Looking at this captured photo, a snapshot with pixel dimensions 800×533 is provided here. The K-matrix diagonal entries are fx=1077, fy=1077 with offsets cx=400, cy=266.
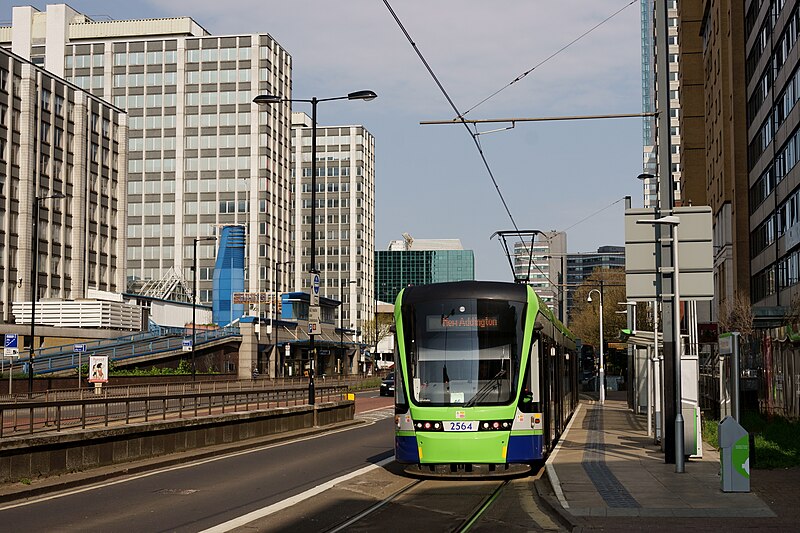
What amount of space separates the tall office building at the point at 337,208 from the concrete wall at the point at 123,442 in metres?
146

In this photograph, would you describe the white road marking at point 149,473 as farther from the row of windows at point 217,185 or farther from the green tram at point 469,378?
the row of windows at point 217,185

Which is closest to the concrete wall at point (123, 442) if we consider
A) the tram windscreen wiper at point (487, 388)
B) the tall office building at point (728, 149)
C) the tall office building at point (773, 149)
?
the tram windscreen wiper at point (487, 388)

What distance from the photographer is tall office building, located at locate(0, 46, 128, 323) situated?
90.0 meters

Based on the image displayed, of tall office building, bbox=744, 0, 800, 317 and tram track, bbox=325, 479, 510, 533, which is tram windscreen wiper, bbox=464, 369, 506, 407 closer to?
tram track, bbox=325, 479, 510, 533

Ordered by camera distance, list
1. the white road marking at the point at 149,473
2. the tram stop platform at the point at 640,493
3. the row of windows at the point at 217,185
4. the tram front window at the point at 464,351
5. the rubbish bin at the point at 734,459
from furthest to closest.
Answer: the row of windows at the point at 217,185, the tram front window at the point at 464,351, the white road marking at the point at 149,473, the rubbish bin at the point at 734,459, the tram stop platform at the point at 640,493

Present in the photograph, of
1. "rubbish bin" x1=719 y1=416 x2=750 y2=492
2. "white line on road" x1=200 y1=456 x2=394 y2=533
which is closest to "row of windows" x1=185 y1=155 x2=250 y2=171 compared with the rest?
"white line on road" x1=200 y1=456 x2=394 y2=533

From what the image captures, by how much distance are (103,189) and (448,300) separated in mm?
92934

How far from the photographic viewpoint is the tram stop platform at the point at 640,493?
12.5 metres

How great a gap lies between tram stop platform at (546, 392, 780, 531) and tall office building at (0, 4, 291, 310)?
390 feet

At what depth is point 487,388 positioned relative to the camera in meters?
17.8

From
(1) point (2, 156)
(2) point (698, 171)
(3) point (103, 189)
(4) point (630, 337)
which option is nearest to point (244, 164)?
(3) point (103, 189)

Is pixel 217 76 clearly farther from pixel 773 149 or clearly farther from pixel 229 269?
pixel 773 149

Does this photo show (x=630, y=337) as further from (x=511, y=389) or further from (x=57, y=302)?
(x=57, y=302)

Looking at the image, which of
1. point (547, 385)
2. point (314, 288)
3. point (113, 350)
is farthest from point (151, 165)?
point (547, 385)
